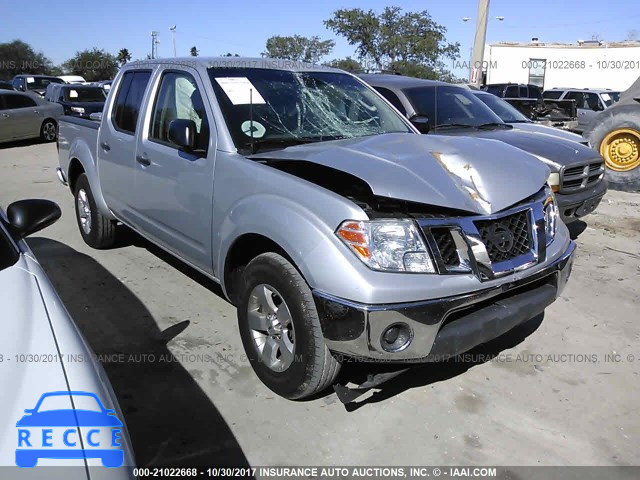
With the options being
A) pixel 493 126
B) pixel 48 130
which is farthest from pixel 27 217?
pixel 48 130

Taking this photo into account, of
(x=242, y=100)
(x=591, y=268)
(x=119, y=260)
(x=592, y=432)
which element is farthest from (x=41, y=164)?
(x=592, y=432)

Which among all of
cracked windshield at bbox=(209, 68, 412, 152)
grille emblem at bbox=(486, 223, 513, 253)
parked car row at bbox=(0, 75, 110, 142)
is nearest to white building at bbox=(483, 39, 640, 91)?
parked car row at bbox=(0, 75, 110, 142)

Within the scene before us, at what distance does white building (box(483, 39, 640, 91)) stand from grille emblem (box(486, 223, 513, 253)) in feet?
123

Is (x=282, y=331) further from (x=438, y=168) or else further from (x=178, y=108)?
Answer: (x=178, y=108)

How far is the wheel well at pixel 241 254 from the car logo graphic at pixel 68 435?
1474mm

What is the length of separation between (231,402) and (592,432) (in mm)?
1987

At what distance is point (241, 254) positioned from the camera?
342 cm

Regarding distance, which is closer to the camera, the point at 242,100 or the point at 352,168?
the point at 352,168

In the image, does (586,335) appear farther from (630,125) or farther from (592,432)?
(630,125)

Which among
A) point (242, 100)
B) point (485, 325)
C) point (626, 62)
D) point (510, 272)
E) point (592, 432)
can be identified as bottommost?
Answer: point (592, 432)

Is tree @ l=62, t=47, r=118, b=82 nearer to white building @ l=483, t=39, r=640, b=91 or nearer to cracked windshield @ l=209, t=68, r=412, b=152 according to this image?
white building @ l=483, t=39, r=640, b=91

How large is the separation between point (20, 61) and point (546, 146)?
5589 centimetres

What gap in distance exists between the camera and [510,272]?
2930 mm

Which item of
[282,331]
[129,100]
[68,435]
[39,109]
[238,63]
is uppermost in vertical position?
[238,63]
